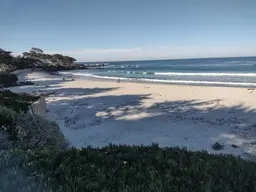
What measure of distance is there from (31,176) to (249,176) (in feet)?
6.82

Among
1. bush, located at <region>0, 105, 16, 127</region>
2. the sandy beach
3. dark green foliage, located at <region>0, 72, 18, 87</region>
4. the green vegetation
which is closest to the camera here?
bush, located at <region>0, 105, 16, 127</region>

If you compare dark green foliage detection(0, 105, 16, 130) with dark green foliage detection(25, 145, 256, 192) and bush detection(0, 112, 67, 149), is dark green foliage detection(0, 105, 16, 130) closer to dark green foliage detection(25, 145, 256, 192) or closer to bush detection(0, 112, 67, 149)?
bush detection(0, 112, 67, 149)

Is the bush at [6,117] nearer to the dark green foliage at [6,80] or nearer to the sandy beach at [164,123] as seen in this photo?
the sandy beach at [164,123]

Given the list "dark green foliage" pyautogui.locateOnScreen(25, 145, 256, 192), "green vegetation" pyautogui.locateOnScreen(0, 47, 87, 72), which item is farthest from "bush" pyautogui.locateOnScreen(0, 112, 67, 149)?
"green vegetation" pyautogui.locateOnScreen(0, 47, 87, 72)

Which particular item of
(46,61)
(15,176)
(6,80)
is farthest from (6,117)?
(46,61)

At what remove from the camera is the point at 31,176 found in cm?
299

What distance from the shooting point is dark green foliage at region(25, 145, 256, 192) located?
2711 mm

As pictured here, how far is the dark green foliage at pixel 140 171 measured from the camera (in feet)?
8.89

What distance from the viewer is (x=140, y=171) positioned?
3107 millimetres

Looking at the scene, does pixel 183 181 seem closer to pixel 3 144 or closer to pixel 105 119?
pixel 3 144

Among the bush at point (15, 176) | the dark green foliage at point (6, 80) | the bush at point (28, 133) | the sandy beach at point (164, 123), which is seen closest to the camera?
the bush at point (15, 176)

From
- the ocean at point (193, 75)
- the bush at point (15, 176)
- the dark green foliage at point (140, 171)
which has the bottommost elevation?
the ocean at point (193, 75)

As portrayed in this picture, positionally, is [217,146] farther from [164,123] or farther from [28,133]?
[28,133]

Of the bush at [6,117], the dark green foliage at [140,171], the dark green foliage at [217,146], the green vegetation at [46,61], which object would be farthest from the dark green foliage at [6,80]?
the green vegetation at [46,61]
